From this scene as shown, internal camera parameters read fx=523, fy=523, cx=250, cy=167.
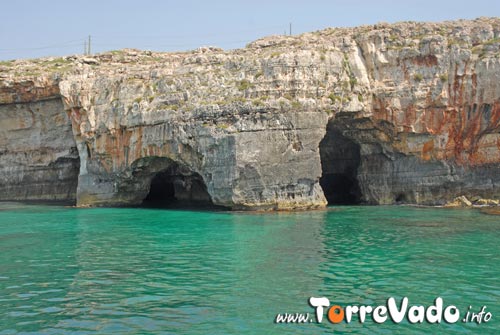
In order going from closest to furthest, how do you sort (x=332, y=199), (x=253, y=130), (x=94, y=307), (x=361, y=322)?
1. (x=361, y=322)
2. (x=94, y=307)
3. (x=253, y=130)
4. (x=332, y=199)

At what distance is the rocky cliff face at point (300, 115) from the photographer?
34.1m

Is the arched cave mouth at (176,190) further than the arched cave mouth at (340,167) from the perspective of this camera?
Yes

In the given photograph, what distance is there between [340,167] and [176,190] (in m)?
16.3

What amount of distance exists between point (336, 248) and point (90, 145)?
87.3 feet

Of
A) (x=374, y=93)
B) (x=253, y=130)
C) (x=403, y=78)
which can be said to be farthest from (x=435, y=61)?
(x=253, y=130)

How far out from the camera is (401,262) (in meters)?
16.6

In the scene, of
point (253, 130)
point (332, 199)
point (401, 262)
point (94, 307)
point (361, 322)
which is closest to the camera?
point (361, 322)

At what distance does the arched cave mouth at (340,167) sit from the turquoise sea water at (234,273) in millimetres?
16306

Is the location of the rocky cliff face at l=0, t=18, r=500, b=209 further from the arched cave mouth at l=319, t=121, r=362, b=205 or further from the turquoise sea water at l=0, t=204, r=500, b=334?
the turquoise sea water at l=0, t=204, r=500, b=334

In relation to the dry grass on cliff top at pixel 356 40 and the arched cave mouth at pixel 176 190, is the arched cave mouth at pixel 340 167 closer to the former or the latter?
the dry grass on cliff top at pixel 356 40

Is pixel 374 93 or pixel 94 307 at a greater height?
pixel 374 93

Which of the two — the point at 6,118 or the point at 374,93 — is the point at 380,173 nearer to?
the point at 374,93

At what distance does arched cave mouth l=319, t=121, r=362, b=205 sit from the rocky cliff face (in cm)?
224

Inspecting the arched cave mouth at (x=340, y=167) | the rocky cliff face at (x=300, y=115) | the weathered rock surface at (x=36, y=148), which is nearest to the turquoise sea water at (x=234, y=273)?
the rocky cliff face at (x=300, y=115)
